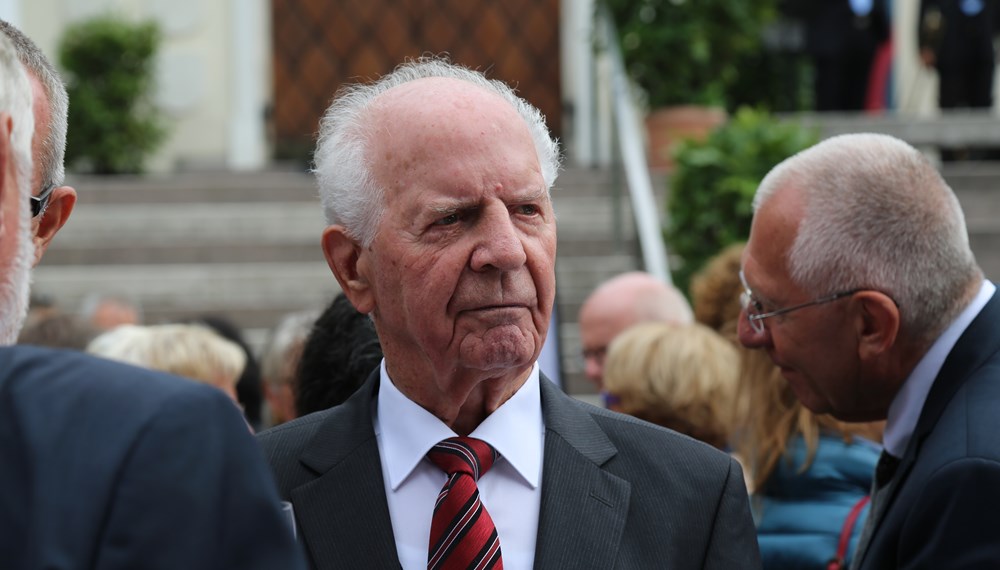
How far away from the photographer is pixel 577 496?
2.32 metres

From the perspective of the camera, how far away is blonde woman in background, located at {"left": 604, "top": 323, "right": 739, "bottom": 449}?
376cm

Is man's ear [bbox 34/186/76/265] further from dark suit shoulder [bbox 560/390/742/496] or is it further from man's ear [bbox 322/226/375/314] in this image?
dark suit shoulder [bbox 560/390/742/496]

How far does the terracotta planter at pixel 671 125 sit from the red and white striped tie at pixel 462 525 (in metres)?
8.00

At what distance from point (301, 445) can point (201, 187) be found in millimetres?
8545

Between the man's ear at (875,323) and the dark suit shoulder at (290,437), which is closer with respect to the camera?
the dark suit shoulder at (290,437)

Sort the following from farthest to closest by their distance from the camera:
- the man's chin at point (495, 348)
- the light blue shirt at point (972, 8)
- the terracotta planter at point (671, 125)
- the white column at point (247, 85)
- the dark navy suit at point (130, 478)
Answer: the white column at point (247, 85) → the light blue shirt at point (972, 8) → the terracotta planter at point (671, 125) → the man's chin at point (495, 348) → the dark navy suit at point (130, 478)

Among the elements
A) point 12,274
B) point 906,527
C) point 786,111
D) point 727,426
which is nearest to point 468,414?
point 906,527

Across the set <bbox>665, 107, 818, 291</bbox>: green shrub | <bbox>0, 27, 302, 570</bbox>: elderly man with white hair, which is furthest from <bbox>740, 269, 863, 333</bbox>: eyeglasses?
A: <bbox>665, 107, 818, 291</bbox>: green shrub

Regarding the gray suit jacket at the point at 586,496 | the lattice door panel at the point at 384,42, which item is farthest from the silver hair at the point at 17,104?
the lattice door panel at the point at 384,42

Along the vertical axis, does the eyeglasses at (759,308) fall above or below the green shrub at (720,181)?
above

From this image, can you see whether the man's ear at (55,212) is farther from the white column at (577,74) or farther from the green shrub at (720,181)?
the white column at (577,74)

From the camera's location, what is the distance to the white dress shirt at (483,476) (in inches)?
89.9

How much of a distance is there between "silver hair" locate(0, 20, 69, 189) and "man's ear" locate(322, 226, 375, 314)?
1.60ft

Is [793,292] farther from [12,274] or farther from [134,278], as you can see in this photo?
[134,278]
